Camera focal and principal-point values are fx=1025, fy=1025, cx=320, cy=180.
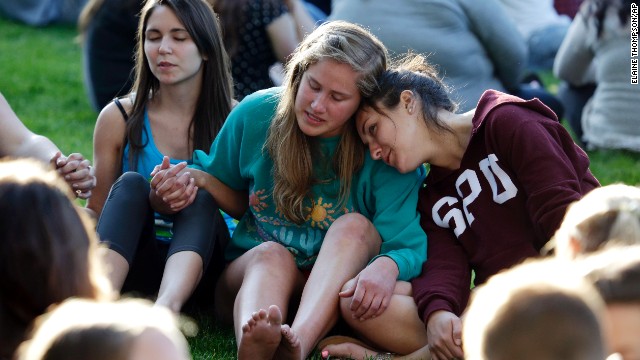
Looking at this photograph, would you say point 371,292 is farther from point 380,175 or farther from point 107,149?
point 107,149

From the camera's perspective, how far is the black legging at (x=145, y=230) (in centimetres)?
334

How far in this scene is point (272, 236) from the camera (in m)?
3.52

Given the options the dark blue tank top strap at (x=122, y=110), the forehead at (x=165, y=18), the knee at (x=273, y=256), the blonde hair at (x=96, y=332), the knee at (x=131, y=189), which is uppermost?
the blonde hair at (x=96, y=332)

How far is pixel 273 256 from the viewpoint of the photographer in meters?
3.34

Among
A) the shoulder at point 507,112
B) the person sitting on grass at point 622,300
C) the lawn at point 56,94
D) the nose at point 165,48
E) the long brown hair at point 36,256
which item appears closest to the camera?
the person sitting on grass at point 622,300

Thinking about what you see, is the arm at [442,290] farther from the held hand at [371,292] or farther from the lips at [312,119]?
the lips at [312,119]

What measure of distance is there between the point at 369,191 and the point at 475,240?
394 millimetres

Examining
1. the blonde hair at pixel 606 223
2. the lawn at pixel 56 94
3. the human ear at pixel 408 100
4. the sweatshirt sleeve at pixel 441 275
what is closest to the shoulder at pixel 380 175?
the sweatshirt sleeve at pixel 441 275

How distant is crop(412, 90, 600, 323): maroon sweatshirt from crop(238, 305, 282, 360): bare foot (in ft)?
1.78

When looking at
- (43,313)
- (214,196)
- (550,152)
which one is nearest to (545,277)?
(43,313)

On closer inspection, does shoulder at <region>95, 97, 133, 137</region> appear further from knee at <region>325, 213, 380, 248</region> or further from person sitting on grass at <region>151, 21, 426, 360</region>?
knee at <region>325, 213, 380, 248</region>

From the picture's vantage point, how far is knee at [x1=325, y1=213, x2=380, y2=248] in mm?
3295

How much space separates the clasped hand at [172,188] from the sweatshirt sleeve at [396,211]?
1.93 feet

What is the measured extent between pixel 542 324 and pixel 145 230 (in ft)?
6.93
